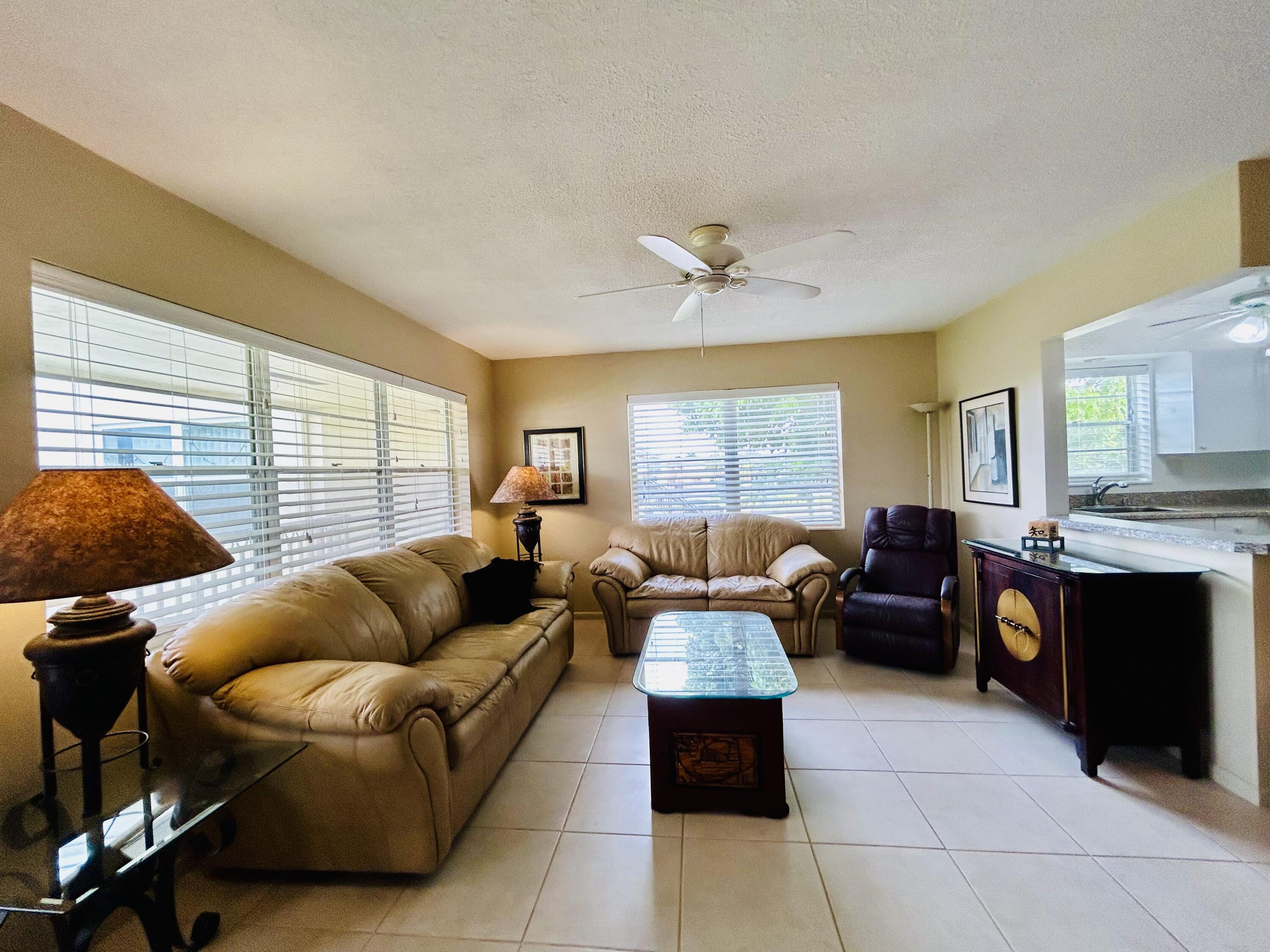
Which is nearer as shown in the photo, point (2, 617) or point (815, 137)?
point (2, 617)

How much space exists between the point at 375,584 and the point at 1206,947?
10.5ft

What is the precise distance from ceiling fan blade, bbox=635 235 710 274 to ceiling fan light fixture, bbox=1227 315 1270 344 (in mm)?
3193

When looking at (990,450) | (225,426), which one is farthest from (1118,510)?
(225,426)

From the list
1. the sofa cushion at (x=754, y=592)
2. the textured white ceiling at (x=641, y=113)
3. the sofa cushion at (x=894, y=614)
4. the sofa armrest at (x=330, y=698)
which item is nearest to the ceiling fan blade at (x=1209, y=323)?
the textured white ceiling at (x=641, y=113)

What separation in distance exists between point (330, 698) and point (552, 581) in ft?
6.33

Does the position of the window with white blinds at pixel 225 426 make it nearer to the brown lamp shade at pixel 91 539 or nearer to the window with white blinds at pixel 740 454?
the brown lamp shade at pixel 91 539

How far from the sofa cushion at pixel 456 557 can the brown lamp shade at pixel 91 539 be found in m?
1.79

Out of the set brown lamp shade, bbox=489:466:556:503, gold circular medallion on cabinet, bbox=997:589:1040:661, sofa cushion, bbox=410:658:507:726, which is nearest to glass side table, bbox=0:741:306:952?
sofa cushion, bbox=410:658:507:726

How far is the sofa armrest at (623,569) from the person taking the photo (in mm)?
3691

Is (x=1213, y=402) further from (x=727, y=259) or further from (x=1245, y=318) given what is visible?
(x=727, y=259)

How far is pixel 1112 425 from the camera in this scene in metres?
3.93

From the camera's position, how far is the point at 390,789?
1599mm

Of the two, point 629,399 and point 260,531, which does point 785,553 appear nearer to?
point 629,399

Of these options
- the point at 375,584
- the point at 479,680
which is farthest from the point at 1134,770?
the point at 375,584
